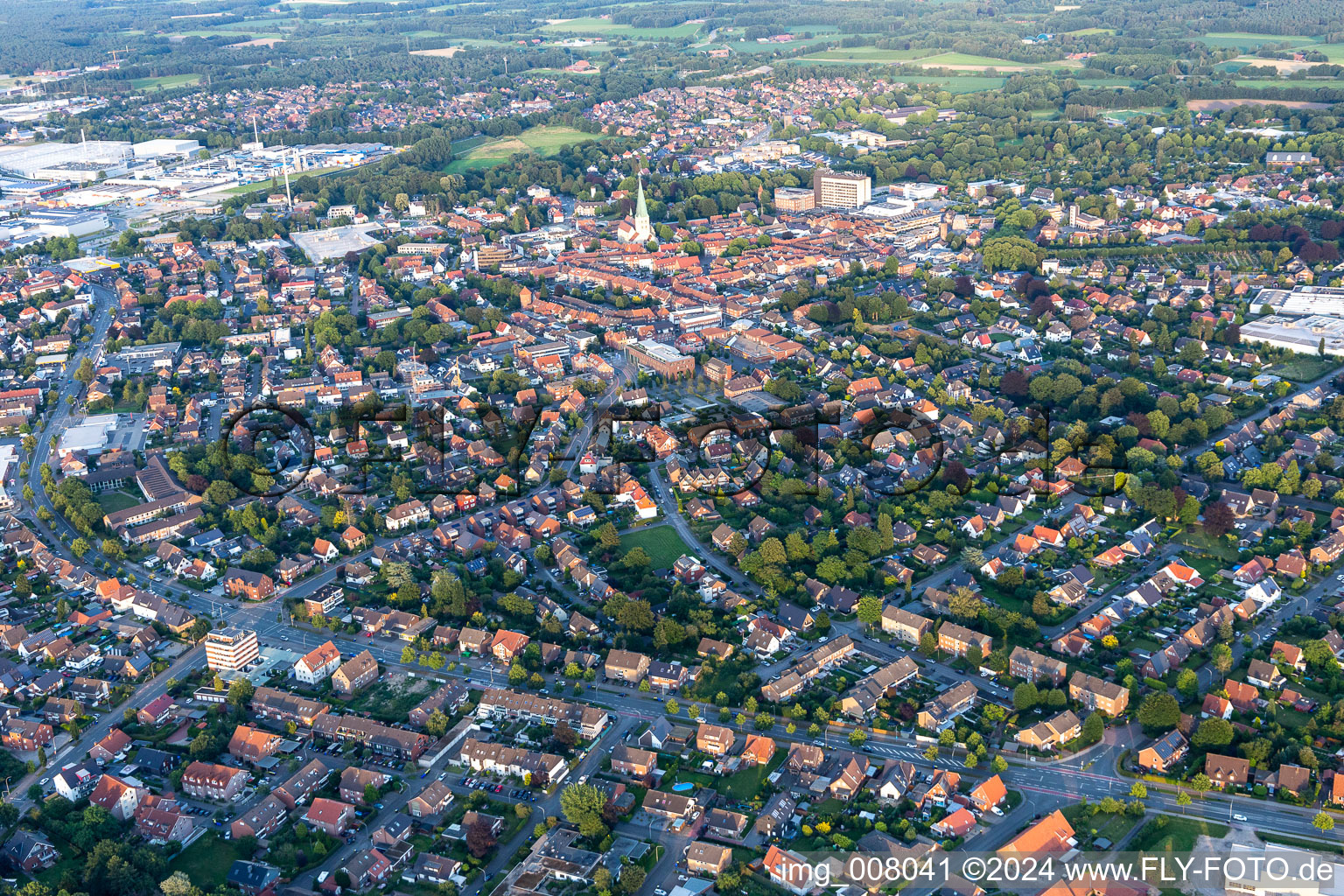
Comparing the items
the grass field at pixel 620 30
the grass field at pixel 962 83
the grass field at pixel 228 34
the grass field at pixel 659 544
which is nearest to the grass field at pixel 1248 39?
the grass field at pixel 962 83

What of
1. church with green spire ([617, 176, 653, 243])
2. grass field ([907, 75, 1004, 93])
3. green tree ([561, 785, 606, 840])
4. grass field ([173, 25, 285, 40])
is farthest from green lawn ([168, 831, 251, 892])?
grass field ([173, 25, 285, 40])

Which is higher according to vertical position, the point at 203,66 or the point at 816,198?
the point at 203,66

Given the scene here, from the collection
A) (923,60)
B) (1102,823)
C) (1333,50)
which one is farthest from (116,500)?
(1333,50)

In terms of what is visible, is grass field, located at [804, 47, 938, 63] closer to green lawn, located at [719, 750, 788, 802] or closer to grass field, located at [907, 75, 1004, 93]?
grass field, located at [907, 75, 1004, 93]

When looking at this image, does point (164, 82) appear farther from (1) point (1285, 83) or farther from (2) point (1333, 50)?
(2) point (1333, 50)

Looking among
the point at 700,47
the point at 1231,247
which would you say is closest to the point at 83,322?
the point at 1231,247

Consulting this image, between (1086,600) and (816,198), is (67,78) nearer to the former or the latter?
(816,198)

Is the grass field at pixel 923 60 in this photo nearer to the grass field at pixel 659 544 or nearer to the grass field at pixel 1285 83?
the grass field at pixel 1285 83
